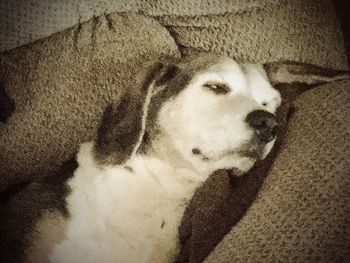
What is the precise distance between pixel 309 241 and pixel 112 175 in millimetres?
690

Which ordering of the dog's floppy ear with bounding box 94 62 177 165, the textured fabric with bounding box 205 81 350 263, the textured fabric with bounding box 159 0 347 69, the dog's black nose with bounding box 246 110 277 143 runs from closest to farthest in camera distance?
the textured fabric with bounding box 205 81 350 263, the dog's black nose with bounding box 246 110 277 143, the dog's floppy ear with bounding box 94 62 177 165, the textured fabric with bounding box 159 0 347 69

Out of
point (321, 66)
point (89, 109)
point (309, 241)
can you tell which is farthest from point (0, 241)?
point (321, 66)

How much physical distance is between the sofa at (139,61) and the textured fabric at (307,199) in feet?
0.04

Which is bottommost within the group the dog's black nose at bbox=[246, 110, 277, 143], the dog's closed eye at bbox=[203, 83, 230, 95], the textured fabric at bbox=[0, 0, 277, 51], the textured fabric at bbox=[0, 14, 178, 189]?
the dog's black nose at bbox=[246, 110, 277, 143]

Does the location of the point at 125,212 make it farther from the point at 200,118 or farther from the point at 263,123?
the point at 263,123

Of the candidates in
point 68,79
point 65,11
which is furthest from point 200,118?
point 65,11

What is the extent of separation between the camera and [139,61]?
1472 mm

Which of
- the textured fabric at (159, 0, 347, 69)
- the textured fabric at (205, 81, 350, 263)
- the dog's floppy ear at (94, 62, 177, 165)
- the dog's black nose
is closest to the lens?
the textured fabric at (205, 81, 350, 263)

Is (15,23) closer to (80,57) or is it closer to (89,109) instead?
(80,57)

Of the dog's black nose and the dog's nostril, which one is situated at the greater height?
the dog's black nose

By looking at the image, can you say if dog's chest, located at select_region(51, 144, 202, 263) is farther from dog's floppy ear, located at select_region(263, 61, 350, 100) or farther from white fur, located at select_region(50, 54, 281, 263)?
dog's floppy ear, located at select_region(263, 61, 350, 100)

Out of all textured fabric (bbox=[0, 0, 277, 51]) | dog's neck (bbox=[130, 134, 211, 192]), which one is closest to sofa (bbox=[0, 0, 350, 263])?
textured fabric (bbox=[0, 0, 277, 51])

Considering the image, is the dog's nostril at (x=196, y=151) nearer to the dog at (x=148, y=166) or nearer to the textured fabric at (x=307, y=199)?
the dog at (x=148, y=166)

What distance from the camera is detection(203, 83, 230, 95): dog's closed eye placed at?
134 cm
